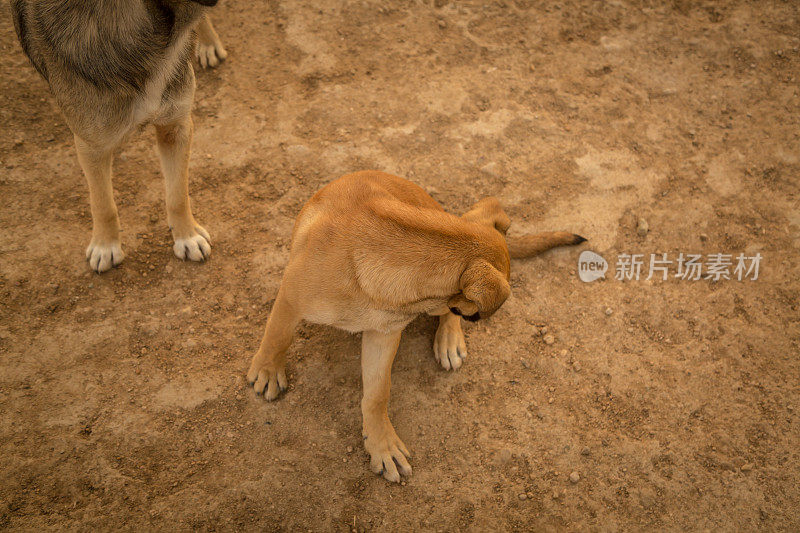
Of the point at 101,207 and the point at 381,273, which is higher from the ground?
the point at 381,273

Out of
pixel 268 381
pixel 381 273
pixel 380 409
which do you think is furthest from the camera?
pixel 268 381

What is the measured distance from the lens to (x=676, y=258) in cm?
509

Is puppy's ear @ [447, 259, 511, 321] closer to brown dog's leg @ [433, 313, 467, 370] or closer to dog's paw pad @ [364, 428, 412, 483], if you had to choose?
brown dog's leg @ [433, 313, 467, 370]

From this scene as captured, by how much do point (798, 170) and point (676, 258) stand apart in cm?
186

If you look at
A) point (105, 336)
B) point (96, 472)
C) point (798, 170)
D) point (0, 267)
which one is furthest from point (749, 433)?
point (0, 267)

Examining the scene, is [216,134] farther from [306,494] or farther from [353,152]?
[306,494]

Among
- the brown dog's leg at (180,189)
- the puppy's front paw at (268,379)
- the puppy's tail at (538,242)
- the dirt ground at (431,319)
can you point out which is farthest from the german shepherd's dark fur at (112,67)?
the puppy's tail at (538,242)

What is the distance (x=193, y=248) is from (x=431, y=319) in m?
2.09

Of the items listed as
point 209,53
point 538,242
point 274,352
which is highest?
point 209,53

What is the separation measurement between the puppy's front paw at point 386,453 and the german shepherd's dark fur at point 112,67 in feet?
8.15

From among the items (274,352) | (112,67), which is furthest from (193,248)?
(112,67)
